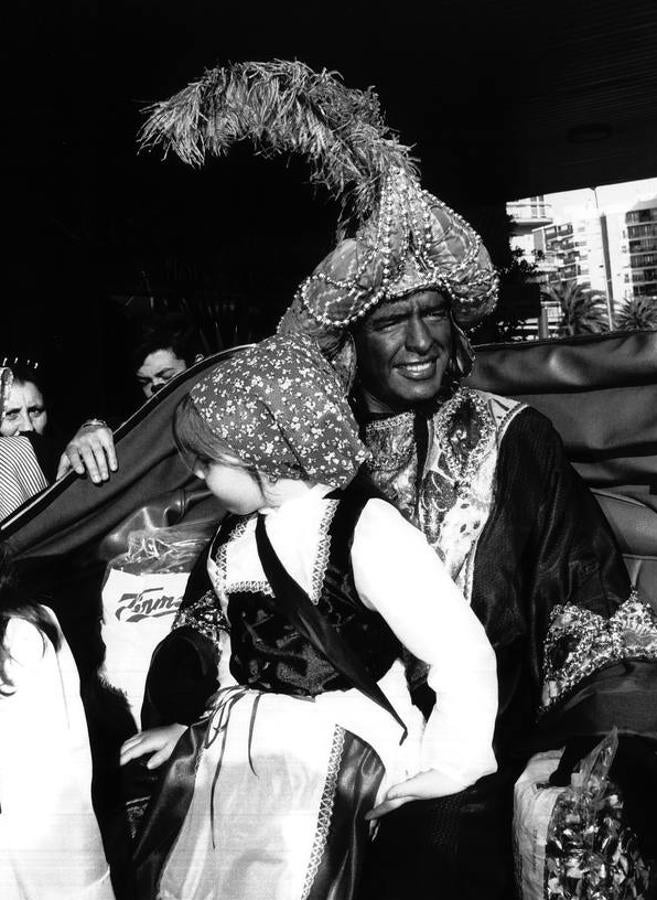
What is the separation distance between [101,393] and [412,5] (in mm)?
2811

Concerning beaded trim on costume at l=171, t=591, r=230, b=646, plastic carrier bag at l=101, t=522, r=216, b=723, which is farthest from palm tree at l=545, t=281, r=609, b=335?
beaded trim on costume at l=171, t=591, r=230, b=646

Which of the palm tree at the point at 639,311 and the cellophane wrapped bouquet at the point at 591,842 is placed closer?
the cellophane wrapped bouquet at the point at 591,842

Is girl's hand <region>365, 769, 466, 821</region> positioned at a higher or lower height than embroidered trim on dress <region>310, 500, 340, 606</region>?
lower

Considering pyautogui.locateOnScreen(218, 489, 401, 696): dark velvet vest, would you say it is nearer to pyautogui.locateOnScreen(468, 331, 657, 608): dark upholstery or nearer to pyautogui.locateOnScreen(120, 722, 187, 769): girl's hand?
pyautogui.locateOnScreen(120, 722, 187, 769): girl's hand

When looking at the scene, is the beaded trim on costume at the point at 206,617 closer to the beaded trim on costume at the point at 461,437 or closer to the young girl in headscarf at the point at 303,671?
the young girl in headscarf at the point at 303,671

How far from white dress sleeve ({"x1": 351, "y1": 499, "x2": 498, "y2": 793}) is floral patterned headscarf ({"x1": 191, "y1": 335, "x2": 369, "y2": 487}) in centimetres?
16

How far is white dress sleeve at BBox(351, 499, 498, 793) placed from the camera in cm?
145

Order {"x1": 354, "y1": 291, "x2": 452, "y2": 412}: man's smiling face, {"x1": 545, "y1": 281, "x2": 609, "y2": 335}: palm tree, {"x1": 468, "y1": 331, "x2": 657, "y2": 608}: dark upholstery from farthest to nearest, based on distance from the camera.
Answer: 1. {"x1": 545, "y1": 281, "x2": 609, "y2": 335}: palm tree
2. {"x1": 468, "y1": 331, "x2": 657, "y2": 608}: dark upholstery
3. {"x1": 354, "y1": 291, "x2": 452, "y2": 412}: man's smiling face

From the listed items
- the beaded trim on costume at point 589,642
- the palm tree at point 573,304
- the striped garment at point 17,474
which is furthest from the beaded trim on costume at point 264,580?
the palm tree at point 573,304

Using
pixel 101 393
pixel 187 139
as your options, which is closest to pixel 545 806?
pixel 187 139

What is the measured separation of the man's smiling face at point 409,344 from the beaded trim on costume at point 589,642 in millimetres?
591

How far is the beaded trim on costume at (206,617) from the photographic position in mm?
1745

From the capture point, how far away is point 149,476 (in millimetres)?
2232

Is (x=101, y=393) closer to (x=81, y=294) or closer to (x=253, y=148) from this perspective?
(x=81, y=294)
